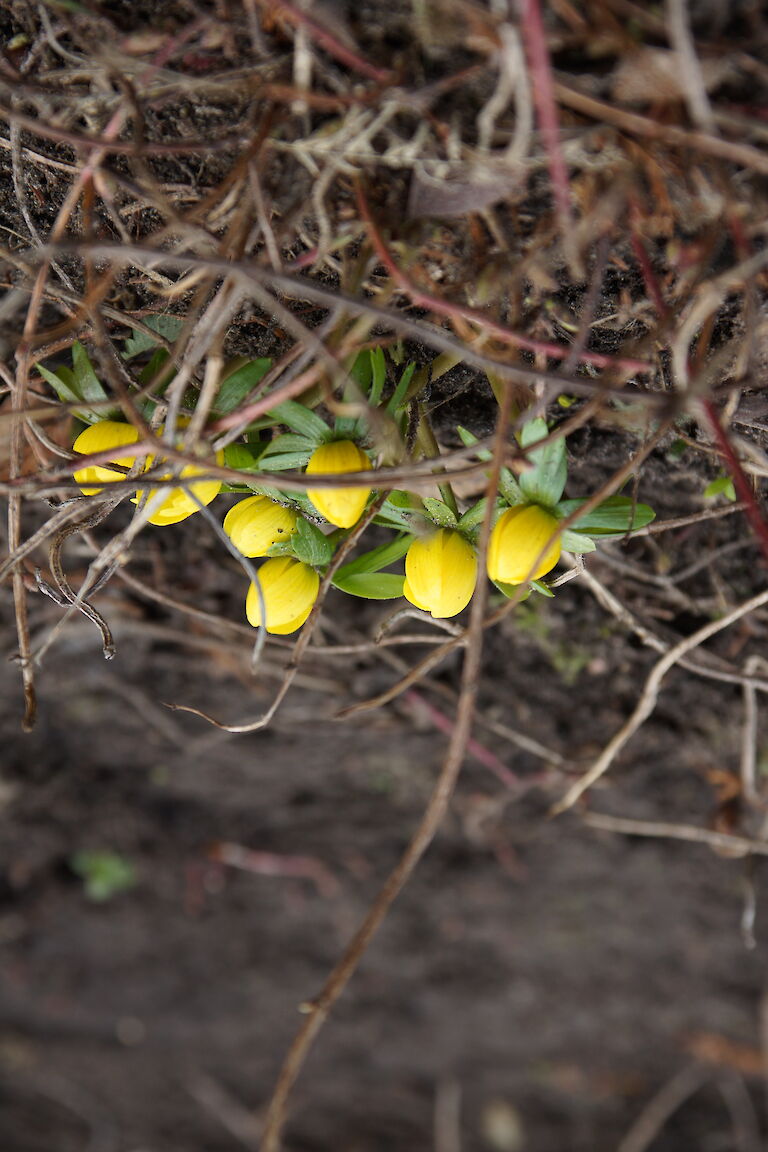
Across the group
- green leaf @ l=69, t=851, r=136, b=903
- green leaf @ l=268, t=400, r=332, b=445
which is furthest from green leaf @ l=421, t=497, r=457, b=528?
green leaf @ l=69, t=851, r=136, b=903

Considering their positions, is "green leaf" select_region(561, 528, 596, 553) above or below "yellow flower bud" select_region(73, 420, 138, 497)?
below

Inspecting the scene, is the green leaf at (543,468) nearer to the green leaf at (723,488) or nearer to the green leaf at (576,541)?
the green leaf at (576,541)

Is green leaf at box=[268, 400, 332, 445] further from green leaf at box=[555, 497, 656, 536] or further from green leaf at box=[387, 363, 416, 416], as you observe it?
green leaf at box=[555, 497, 656, 536]

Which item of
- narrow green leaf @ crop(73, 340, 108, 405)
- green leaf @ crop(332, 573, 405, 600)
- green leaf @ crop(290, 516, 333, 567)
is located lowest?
green leaf @ crop(332, 573, 405, 600)

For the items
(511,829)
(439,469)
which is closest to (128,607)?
(439,469)

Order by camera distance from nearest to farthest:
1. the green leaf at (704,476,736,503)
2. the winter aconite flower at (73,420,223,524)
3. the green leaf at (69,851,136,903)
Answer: the winter aconite flower at (73,420,223,524)
the green leaf at (704,476,736,503)
the green leaf at (69,851,136,903)

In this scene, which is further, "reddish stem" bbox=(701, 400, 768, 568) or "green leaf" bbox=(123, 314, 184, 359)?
"green leaf" bbox=(123, 314, 184, 359)

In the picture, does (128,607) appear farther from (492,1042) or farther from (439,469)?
(492,1042)

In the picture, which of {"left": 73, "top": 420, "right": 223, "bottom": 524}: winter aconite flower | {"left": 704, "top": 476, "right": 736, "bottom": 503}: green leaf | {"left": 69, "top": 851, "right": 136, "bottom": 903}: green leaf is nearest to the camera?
{"left": 73, "top": 420, "right": 223, "bottom": 524}: winter aconite flower
